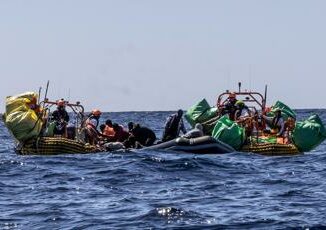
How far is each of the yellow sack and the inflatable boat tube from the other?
4107mm

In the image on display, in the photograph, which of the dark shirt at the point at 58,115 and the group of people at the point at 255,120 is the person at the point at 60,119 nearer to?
the dark shirt at the point at 58,115

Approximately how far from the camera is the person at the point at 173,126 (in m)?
28.7

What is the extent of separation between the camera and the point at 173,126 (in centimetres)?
2900

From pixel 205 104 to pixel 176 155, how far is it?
6.38 m

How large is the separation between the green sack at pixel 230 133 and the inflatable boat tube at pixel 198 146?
60 centimetres

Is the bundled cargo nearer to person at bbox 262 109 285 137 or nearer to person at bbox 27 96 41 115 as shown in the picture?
person at bbox 262 109 285 137

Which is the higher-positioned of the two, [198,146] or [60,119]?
[60,119]

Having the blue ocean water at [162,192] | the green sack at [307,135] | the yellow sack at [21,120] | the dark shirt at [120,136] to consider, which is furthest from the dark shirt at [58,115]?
the green sack at [307,135]

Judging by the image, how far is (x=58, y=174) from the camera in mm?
21688

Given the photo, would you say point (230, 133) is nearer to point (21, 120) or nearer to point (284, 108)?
point (284, 108)

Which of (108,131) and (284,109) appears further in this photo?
(284,109)

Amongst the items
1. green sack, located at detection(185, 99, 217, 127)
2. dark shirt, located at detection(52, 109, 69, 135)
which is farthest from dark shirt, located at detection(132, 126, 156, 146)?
green sack, located at detection(185, 99, 217, 127)

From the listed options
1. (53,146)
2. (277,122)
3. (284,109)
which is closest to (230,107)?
(277,122)

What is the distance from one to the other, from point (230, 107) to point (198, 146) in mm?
4088
